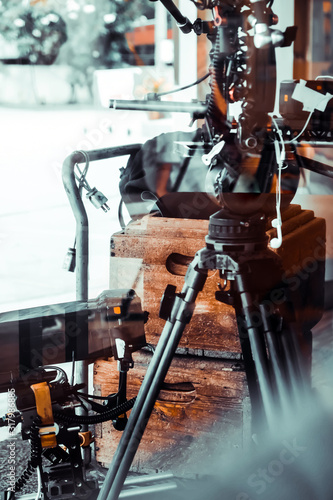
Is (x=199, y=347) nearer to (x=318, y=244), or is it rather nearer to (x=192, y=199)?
(x=192, y=199)

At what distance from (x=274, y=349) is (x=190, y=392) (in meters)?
0.49

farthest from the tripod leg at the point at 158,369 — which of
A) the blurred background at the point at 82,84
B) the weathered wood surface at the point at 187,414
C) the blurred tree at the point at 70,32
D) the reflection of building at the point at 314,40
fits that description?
the blurred tree at the point at 70,32

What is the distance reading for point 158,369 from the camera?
1.13m

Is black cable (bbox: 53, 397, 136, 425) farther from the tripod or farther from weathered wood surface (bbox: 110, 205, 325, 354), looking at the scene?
weathered wood surface (bbox: 110, 205, 325, 354)

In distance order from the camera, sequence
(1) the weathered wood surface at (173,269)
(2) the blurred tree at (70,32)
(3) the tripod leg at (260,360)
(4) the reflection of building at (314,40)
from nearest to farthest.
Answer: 1. (3) the tripod leg at (260,360)
2. (1) the weathered wood surface at (173,269)
3. (4) the reflection of building at (314,40)
4. (2) the blurred tree at (70,32)

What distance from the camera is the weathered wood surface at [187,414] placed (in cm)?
148

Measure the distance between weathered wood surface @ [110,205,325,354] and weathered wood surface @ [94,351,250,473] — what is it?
0.06m

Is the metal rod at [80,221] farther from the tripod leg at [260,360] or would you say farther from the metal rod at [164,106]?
the tripod leg at [260,360]

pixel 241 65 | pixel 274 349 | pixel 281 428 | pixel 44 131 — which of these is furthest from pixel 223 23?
pixel 44 131

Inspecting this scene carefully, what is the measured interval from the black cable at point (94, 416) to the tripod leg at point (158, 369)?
0.09 m

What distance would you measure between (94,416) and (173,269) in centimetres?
44

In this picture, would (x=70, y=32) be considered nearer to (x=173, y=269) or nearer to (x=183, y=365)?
(x=173, y=269)

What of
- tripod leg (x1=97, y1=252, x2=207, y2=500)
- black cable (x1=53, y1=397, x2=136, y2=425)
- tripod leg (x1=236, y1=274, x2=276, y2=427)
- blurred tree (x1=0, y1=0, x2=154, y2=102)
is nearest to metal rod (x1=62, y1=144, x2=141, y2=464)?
black cable (x1=53, y1=397, x2=136, y2=425)

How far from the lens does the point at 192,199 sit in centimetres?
158
